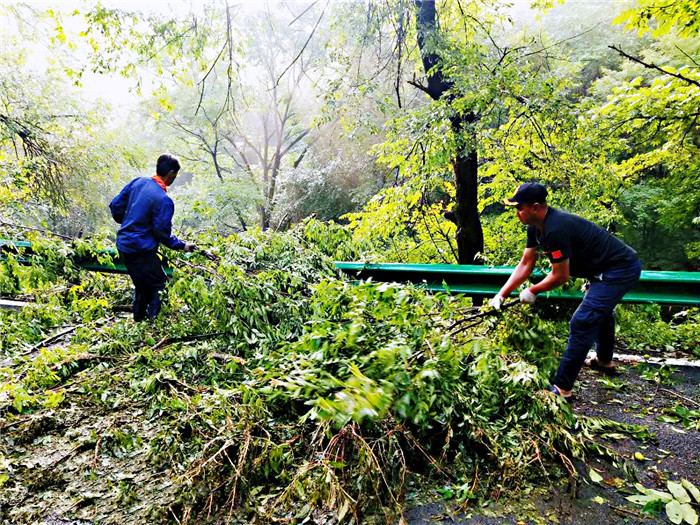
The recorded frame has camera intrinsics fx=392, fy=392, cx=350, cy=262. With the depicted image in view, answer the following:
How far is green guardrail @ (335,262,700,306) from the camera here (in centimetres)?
359

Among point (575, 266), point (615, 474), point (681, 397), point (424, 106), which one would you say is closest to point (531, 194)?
point (575, 266)

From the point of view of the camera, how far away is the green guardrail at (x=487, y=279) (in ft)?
11.8

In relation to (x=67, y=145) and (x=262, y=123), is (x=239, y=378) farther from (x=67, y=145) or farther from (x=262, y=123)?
(x=262, y=123)

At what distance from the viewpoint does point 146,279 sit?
13.6ft

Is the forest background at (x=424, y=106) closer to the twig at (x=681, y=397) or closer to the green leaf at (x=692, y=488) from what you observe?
the twig at (x=681, y=397)

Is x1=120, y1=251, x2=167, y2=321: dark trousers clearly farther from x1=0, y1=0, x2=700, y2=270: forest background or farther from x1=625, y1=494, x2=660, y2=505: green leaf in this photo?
x1=625, y1=494, x2=660, y2=505: green leaf

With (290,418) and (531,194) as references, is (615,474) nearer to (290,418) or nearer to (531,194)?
(290,418)

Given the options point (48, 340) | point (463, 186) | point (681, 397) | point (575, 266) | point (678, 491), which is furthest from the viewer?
point (463, 186)

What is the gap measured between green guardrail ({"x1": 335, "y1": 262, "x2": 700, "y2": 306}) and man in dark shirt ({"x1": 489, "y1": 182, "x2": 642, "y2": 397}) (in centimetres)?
32

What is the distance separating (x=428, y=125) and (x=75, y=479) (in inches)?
245

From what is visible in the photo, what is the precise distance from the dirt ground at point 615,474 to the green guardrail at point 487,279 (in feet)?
2.70

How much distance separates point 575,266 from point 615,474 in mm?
1785

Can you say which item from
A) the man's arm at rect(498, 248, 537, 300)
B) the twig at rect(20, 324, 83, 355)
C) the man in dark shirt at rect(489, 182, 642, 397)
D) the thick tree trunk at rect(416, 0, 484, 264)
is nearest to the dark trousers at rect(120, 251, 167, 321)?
the twig at rect(20, 324, 83, 355)

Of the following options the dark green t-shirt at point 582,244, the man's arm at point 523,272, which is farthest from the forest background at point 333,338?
the dark green t-shirt at point 582,244
